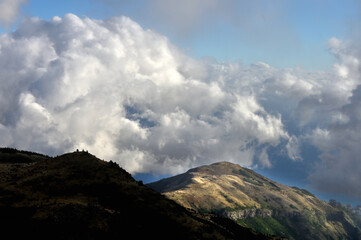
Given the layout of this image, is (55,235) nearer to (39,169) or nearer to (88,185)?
(88,185)

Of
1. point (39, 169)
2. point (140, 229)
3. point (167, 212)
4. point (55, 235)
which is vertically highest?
point (39, 169)

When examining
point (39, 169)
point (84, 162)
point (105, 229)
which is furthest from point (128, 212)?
point (39, 169)

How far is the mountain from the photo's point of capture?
66500 millimetres

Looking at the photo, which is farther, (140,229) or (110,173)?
(110,173)

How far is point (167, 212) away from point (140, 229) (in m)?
13.4

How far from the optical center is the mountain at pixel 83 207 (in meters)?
66.5

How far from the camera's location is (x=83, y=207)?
75375 millimetres

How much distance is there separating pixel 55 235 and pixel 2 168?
63576mm

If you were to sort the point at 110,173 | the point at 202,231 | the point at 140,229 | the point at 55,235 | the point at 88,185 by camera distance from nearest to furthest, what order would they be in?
1. the point at 55,235
2. the point at 140,229
3. the point at 202,231
4. the point at 88,185
5. the point at 110,173

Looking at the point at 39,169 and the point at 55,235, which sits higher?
→ the point at 39,169

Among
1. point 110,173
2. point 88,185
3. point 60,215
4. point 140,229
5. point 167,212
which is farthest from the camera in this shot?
point 110,173

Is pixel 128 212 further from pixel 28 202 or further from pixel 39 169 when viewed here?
pixel 39 169

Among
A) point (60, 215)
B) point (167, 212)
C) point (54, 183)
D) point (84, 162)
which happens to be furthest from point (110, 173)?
point (60, 215)

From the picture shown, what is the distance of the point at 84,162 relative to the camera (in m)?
110
